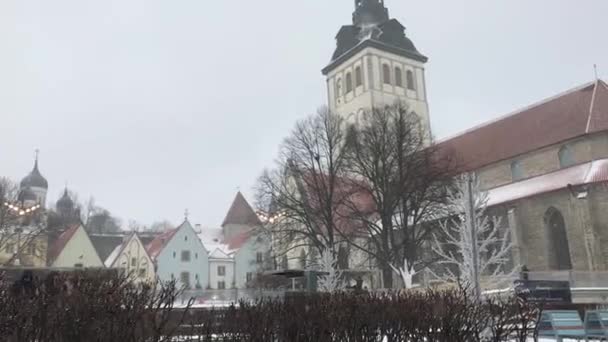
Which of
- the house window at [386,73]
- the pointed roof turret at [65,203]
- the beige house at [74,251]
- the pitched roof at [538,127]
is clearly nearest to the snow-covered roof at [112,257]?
the beige house at [74,251]

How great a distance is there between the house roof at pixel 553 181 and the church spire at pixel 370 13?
23.9m

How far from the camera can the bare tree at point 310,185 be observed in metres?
33.4

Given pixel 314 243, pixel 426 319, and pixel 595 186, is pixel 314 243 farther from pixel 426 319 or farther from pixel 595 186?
pixel 426 319

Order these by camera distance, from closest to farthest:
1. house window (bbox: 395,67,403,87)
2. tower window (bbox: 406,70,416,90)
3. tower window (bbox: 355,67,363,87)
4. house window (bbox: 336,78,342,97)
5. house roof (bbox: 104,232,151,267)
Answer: tower window (bbox: 355,67,363,87)
house window (bbox: 395,67,403,87)
tower window (bbox: 406,70,416,90)
house window (bbox: 336,78,342,97)
house roof (bbox: 104,232,151,267)

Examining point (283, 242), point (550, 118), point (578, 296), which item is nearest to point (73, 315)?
point (578, 296)

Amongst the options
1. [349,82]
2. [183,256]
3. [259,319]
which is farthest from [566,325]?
[183,256]

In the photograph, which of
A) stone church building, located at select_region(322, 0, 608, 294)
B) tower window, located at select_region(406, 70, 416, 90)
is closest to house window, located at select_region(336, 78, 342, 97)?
tower window, located at select_region(406, 70, 416, 90)

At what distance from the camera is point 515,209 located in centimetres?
3322

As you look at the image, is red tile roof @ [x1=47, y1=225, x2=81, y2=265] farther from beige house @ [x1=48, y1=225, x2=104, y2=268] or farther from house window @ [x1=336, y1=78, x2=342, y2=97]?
house window @ [x1=336, y1=78, x2=342, y2=97]

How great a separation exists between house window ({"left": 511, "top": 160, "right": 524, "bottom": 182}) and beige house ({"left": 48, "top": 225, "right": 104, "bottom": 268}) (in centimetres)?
3545

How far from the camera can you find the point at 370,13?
54562mm

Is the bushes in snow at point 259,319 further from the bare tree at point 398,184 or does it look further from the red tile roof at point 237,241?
the red tile roof at point 237,241

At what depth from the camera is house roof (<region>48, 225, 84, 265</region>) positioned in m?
51.2

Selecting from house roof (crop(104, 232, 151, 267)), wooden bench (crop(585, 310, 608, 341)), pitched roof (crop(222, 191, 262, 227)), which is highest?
pitched roof (crop(222, 191, 262, 227))
